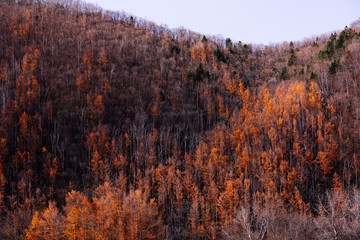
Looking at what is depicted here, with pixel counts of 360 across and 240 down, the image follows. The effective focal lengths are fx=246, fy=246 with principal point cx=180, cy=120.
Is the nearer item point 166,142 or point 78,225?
point 78,225

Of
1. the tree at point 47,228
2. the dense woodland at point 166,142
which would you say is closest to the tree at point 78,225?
the dense woodland at point 166,142

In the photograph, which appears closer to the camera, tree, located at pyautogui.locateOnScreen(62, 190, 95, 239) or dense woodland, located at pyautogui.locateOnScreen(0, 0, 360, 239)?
tree, located at pyautogui.locateOnScreen(62, 190, 95, 239)

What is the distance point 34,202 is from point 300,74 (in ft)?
262

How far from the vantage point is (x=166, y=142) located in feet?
202

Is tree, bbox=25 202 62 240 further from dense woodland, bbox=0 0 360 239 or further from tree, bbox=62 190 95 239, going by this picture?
tree, bbox=62 190 95 239

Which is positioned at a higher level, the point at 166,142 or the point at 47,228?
the point at 166,142

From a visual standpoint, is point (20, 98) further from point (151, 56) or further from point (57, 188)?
point (151, 56)

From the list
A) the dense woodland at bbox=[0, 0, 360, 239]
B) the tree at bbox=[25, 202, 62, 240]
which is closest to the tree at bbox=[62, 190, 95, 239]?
the dense woodland at bbox=[0, 0, 360, 239]

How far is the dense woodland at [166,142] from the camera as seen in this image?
34125 mm

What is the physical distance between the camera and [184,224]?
145ft

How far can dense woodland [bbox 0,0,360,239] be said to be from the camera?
3412 centimetres

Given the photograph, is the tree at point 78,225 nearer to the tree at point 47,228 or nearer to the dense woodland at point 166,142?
the dense woodland at point 166,142

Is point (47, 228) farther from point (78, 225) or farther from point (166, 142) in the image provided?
point (166, 142)

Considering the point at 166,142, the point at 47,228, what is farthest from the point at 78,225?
the point at 166,142
